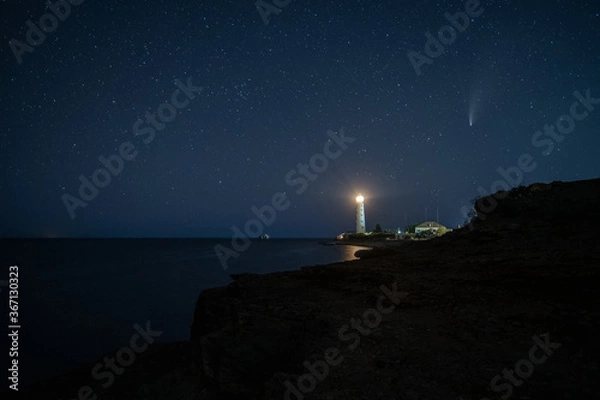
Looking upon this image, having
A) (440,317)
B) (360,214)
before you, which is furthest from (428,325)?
(360,214)

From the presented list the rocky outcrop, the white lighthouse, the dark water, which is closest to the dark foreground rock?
the rocky outcrop

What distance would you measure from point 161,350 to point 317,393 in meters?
14.5

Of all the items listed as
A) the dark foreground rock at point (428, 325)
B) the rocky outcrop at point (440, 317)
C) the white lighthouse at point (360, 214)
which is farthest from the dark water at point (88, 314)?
the white lighthouse at point (360, 214)

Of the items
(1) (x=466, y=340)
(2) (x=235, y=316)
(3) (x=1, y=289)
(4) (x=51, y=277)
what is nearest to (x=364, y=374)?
(1) (x=466, y=340)

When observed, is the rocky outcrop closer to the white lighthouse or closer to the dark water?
the dark water

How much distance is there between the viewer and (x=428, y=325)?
8312 millimetres

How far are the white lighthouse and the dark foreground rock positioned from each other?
145349 mm

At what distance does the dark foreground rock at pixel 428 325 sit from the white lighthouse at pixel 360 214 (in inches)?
5722

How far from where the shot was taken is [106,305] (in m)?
33.9

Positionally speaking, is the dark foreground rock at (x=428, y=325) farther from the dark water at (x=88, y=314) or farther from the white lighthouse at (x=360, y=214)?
the white lighthouse at (x=360, y=214)

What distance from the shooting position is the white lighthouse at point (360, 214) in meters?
159

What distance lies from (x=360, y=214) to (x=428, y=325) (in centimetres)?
15573

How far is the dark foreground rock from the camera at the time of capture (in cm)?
628

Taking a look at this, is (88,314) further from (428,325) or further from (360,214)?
(360,214)
